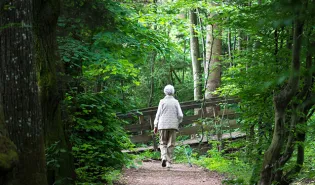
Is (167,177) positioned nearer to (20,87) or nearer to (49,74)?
(49,74)

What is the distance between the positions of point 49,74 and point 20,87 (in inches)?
53.2

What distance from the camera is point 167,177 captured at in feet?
29.5

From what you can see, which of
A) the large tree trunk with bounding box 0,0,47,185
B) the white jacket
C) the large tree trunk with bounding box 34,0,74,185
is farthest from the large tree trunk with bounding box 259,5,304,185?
the white jacket

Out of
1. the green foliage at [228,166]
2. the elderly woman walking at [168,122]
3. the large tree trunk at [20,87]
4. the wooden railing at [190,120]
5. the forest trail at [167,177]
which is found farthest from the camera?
the wooden railing at [190,120]

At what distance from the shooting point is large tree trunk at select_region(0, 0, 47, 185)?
4.24 m

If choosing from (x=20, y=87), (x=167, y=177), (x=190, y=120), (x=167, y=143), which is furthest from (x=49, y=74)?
(x=190, y=120)

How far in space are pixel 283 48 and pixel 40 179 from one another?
2.94 meters

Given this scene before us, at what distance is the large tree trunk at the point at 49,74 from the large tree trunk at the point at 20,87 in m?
1.12

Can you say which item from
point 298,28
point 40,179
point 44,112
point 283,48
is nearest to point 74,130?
point 44,112

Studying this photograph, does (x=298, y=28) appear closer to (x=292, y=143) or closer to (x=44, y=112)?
(x=292, y=143)

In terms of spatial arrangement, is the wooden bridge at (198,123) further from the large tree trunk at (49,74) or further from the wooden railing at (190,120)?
the large tree trunk at (49,74)

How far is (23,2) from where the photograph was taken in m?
4.27

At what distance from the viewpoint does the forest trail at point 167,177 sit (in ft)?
27.5

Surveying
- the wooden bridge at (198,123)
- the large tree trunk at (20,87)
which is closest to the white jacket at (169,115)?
the wooden bridge at (198,123)
